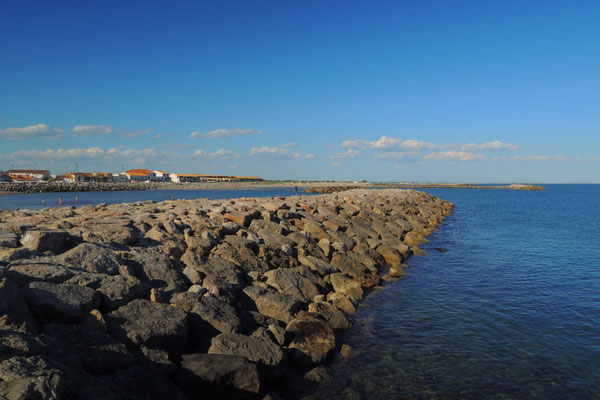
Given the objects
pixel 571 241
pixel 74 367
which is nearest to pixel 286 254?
pixel 74 367

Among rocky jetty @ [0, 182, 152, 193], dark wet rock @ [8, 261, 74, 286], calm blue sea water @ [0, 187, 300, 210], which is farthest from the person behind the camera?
rocky jetty @ [0, 182, 152, 193]

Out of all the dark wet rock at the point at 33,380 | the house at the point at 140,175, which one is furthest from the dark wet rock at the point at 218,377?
the house at the point at 140,175

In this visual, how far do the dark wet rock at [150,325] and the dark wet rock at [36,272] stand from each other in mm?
1412

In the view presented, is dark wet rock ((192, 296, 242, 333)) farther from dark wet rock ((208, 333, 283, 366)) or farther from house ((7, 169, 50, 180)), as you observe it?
house ((7, 169, 50, 180))

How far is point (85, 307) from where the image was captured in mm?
6555

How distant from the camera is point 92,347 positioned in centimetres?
558

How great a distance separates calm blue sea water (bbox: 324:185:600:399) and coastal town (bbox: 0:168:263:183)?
458 feet

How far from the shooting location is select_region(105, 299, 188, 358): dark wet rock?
648 cm

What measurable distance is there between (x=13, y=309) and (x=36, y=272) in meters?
1.74

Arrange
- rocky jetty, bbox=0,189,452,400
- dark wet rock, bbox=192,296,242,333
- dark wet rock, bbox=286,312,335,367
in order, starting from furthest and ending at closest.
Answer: dark wet rock, bbox=286,312,335,367 → dark wet rock, bbox=192,296,242,333 → rocky jetty, bbox=0,189,452,400

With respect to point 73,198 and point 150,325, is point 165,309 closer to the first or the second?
point 150,325

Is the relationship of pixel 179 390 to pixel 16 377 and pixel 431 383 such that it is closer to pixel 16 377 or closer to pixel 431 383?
pixel 16 377

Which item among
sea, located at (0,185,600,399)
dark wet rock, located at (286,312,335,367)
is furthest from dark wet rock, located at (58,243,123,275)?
sea, located at (0,185,600,399)

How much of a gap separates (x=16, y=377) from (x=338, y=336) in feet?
23.2
